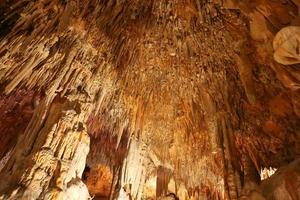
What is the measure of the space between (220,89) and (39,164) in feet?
13.7

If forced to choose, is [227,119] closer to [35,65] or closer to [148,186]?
[148,186]

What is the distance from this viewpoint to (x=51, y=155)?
19.0ft

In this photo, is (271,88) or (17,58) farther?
(17,58)

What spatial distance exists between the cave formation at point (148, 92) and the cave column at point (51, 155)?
0.02 metres

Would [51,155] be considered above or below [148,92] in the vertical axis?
above

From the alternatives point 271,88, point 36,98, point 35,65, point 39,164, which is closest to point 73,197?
point 39,164

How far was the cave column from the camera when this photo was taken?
524cm

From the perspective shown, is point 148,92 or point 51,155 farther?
point 148,92

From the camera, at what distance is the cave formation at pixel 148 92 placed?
5.32 m

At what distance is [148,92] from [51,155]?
308 cm

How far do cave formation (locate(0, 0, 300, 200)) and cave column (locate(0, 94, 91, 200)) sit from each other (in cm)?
2

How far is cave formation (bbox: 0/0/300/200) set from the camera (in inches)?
209

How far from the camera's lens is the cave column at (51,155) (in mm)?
5238

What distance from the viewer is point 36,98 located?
8477 mm
